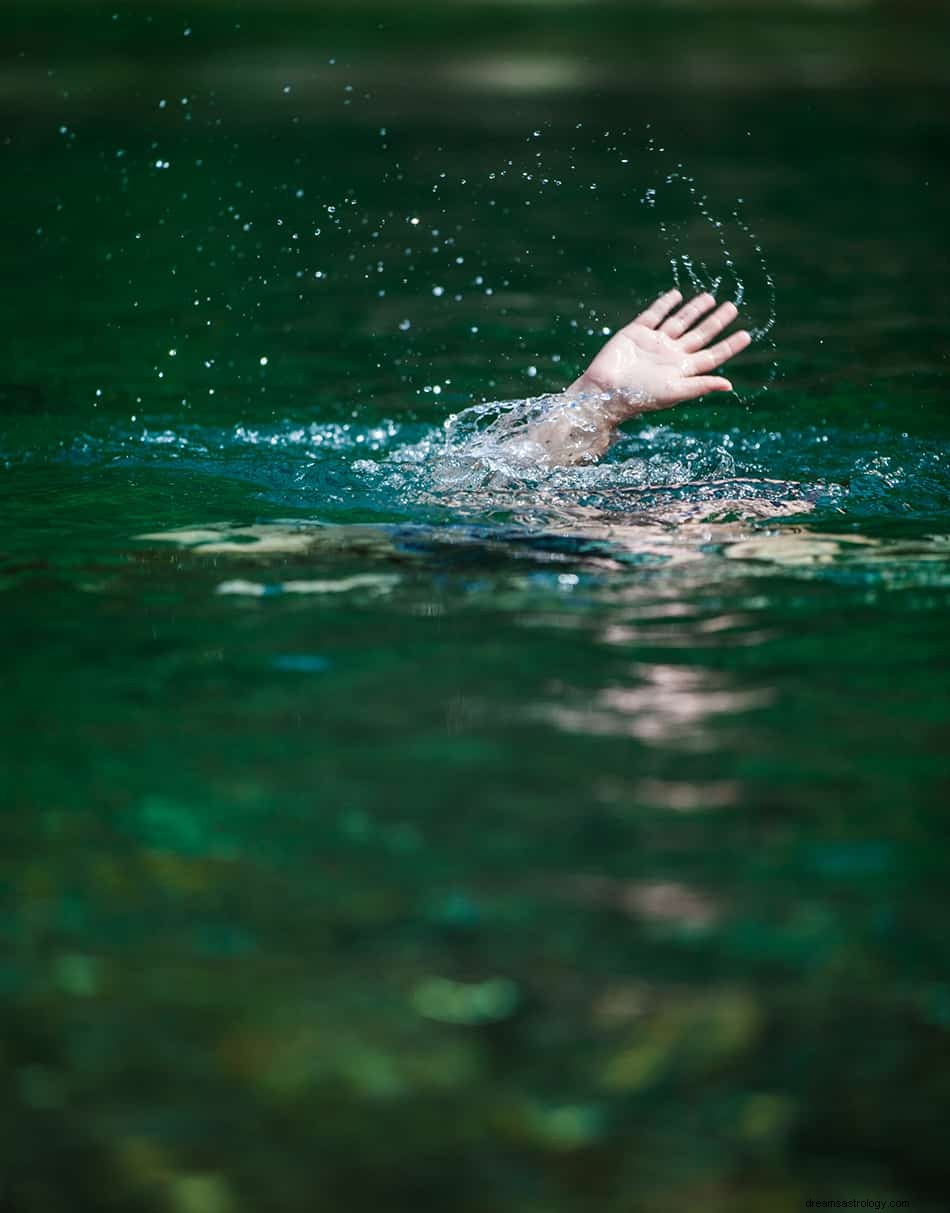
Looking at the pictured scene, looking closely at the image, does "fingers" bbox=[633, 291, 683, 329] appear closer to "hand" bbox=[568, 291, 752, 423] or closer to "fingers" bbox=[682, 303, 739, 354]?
"hand" bbox=[568, 291, 752, 423]

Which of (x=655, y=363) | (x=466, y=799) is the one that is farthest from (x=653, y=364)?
(x=466, y=799)

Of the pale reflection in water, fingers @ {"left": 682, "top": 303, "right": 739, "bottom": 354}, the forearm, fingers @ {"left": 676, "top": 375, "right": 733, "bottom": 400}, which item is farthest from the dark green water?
fingers @ {"left": 682, "top": 303, "right": 739, "bottom": 354}

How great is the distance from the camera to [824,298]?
8.18 metres

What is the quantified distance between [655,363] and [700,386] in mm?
238

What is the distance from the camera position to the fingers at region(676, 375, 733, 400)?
4438mm

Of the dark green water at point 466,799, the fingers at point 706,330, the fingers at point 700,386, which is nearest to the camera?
the dark green water at point 466,799

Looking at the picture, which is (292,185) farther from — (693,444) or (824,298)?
(693,444)

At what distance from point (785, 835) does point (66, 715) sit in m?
1.28

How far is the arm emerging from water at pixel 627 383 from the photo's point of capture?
4.63m

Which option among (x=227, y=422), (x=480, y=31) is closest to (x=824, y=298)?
(x=227, y=422)

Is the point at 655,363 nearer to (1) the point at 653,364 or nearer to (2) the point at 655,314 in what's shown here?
(1) the point at 653,364

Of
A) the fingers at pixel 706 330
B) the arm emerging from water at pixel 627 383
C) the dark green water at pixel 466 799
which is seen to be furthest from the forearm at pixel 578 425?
the fingers at pixel 706 330

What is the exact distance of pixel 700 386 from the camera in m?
4.49

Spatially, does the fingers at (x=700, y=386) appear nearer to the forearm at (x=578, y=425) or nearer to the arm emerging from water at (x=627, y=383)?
the arm emerging from water at (x=627, y=383)
